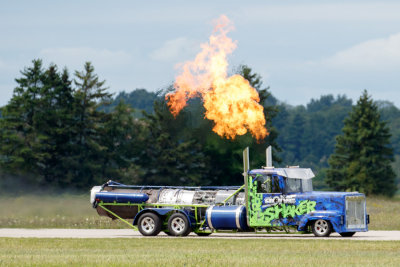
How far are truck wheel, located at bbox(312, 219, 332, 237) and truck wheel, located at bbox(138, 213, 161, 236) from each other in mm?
6403

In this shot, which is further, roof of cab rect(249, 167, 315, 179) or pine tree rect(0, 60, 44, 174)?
pine tree rect(0, 60, 44, 174)

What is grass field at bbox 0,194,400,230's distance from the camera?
4175 centimetres

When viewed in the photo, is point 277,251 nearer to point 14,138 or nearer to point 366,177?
point 14,138

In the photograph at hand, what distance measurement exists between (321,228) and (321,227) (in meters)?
0.04

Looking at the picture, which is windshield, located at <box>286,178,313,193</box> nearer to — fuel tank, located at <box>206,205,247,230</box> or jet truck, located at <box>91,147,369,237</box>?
jet truck, located at <box>91,147,369,237</box>

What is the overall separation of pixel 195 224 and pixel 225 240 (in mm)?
3006

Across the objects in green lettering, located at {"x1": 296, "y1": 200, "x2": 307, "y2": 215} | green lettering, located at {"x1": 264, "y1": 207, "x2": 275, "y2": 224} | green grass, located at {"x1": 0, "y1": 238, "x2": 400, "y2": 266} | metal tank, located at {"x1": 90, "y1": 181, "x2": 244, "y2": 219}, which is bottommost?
green grass, located at {"x1": 0, "y1": 238, "x2": 400, "y2": 266}

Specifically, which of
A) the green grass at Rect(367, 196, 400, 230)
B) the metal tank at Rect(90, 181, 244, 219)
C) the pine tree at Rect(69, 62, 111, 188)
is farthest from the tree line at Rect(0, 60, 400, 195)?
the metal tank at Rect(90, 181, 244, 219)

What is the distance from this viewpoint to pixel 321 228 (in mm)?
31484

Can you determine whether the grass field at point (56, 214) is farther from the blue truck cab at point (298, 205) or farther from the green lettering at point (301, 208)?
the green lettering at point (301, 208)

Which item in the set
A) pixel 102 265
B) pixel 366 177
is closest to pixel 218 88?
pixel 102 265

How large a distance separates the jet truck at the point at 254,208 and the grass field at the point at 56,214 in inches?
316

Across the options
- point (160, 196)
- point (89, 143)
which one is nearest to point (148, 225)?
point (160, 196)

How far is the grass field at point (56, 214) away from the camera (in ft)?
137
